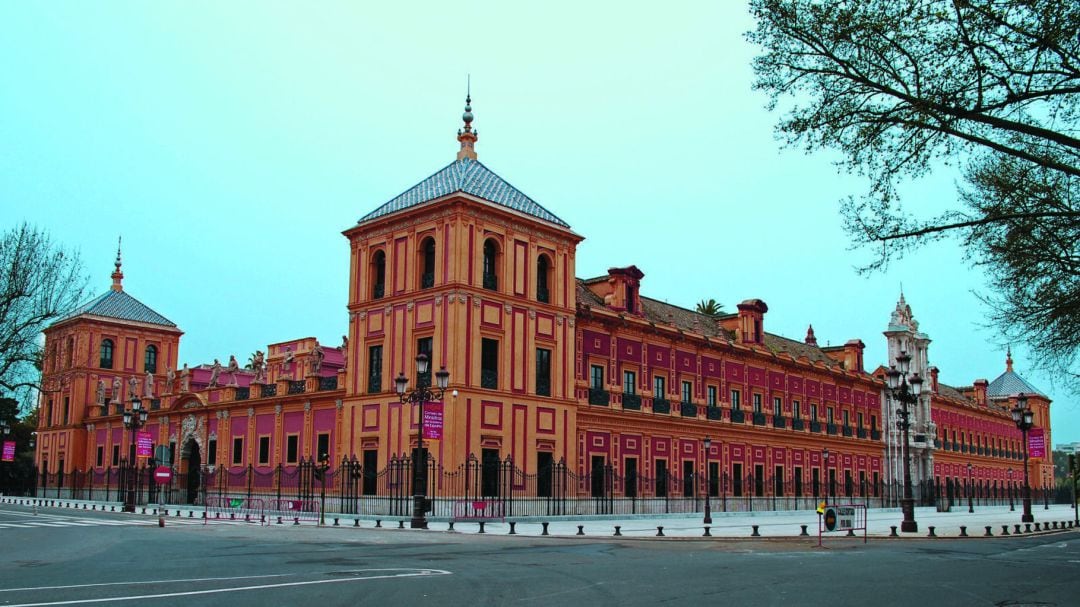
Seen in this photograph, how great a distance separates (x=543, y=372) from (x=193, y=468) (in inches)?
867

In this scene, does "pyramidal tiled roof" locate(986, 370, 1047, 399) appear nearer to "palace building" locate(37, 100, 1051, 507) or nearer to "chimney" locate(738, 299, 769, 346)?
"palace building" locate(37, 100, 1051, 507)

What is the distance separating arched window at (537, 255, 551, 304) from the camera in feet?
121

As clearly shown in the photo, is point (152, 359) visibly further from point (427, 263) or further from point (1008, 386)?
point (1008, 386)

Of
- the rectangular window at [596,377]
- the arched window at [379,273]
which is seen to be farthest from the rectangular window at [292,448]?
the rectangular window at [596,377]

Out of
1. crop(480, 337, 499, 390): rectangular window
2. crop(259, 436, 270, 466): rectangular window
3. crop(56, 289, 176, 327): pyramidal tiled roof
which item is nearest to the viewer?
crop(480, 337, 499, 390): rectangular window

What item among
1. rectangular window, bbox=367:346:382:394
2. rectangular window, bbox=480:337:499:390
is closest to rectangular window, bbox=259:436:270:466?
rectangular window, bbox=367:346:382:394

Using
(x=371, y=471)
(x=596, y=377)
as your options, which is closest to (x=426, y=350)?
(x=371, y=471)

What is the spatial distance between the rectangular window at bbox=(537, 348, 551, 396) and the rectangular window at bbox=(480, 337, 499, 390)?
219cm

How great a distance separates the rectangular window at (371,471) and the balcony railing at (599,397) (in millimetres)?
8850

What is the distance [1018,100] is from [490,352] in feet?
79.1

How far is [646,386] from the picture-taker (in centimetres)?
4216

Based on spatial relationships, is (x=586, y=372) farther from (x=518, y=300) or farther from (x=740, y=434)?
(x=740, y=434)

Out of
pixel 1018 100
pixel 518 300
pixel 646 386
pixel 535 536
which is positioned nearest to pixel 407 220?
pixel 518 300

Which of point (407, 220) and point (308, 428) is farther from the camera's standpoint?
point (308, 428)
